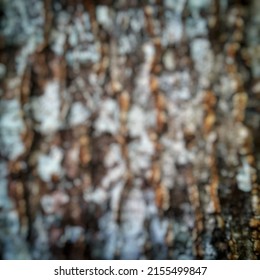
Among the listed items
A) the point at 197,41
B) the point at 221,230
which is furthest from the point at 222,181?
the point at 197,41

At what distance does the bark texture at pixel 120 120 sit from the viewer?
37 cm

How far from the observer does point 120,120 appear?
373 millimetres

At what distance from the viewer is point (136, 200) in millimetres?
376

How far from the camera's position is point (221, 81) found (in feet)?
1.23

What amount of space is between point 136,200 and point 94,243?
0.24 ft

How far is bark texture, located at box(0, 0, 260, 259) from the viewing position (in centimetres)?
37
